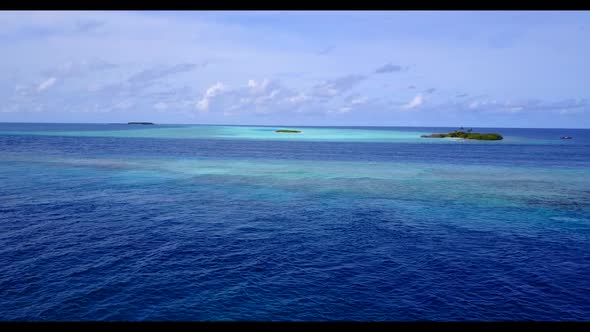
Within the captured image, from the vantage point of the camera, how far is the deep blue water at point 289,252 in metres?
18.4

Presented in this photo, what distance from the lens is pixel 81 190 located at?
4516 cm

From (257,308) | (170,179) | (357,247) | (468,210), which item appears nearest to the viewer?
(257,308)

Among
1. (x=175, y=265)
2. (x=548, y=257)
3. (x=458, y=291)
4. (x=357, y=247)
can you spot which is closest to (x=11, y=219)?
(x=175, y=265)

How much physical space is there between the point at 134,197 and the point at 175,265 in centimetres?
2197

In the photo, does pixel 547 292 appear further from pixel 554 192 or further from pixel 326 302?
pixel 554 192

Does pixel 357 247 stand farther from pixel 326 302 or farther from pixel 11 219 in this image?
pixel 11 219

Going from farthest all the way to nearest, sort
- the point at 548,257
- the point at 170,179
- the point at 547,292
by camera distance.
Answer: the point at 170,179 < the point at 548,257 < the point at 547,292

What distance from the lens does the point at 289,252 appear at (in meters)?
25.5

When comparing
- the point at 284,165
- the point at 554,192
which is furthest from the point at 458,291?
the point at 284,165

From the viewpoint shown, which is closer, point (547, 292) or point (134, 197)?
point (547, 292)

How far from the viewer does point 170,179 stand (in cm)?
5603

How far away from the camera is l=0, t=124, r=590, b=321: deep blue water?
1838 cm

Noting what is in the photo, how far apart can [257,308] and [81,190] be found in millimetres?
34940
